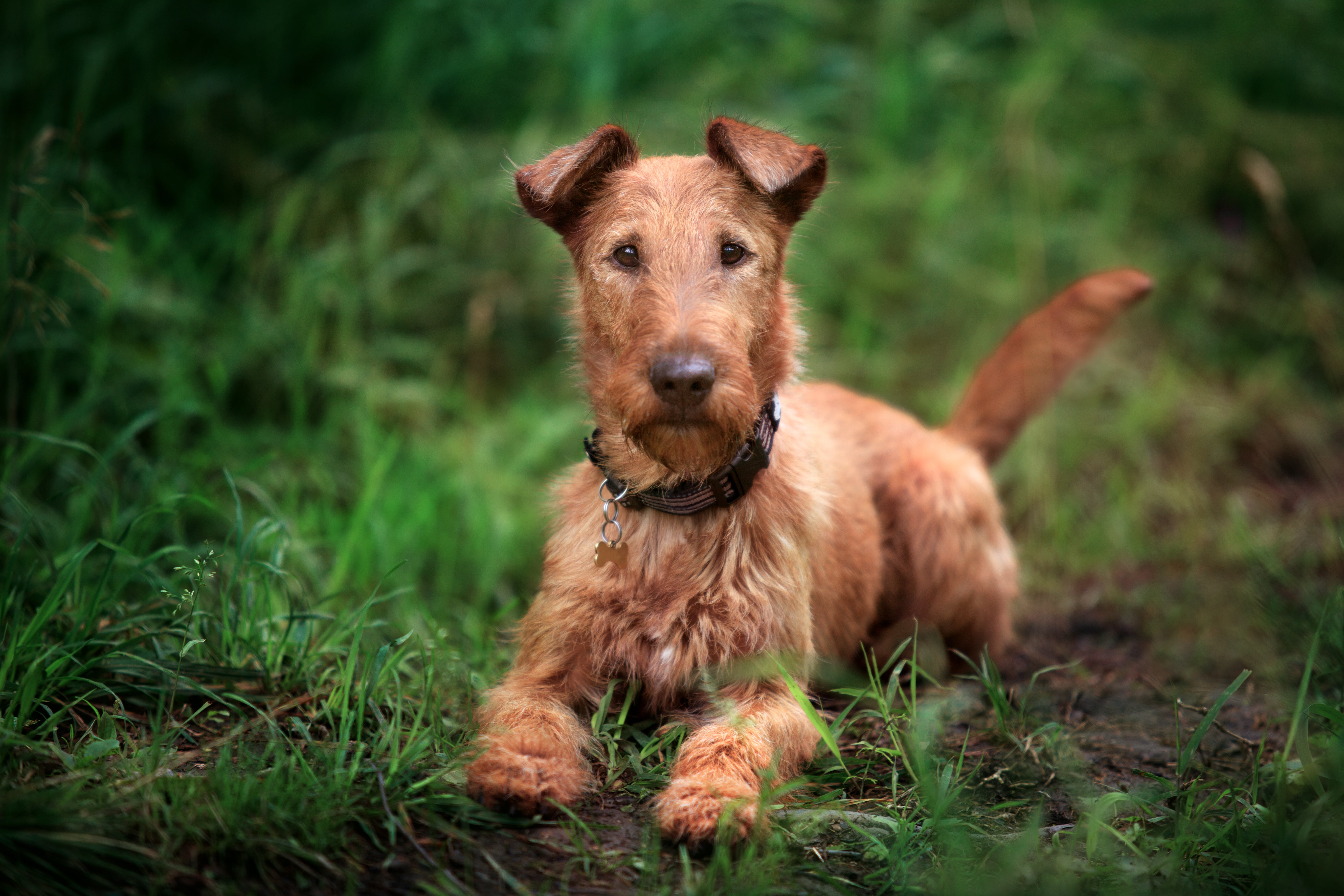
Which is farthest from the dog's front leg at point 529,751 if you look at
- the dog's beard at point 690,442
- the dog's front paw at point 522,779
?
the dog's beard at point 690,442

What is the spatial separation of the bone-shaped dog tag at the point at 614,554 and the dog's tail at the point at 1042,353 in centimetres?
211

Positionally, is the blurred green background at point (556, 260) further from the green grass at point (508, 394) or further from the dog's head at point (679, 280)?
the dog's head at point (679, 280)

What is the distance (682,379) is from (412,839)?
4.37 feet

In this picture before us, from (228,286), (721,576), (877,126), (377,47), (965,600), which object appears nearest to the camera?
(721,576)

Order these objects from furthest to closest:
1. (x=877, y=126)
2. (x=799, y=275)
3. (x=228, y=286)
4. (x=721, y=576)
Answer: (x=877, y=126) → (x=799, y=275) → (x=228, y=286) → (x=721, y=576)

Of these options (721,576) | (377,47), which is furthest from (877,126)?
(721,576)

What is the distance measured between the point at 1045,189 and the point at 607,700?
5.30 m

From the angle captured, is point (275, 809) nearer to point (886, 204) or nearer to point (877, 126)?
point (886, 204)

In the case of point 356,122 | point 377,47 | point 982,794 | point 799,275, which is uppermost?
point 377,47

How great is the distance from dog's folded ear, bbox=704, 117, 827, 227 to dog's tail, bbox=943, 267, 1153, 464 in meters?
1.58

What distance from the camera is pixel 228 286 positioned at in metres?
5.42

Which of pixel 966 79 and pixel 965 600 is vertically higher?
pixel 966 79

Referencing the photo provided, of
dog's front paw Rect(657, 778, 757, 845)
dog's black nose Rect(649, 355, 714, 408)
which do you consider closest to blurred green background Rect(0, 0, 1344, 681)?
dog's black nose Rect(649, 355, 714, 408)

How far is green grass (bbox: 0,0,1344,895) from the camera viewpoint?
2.43m
